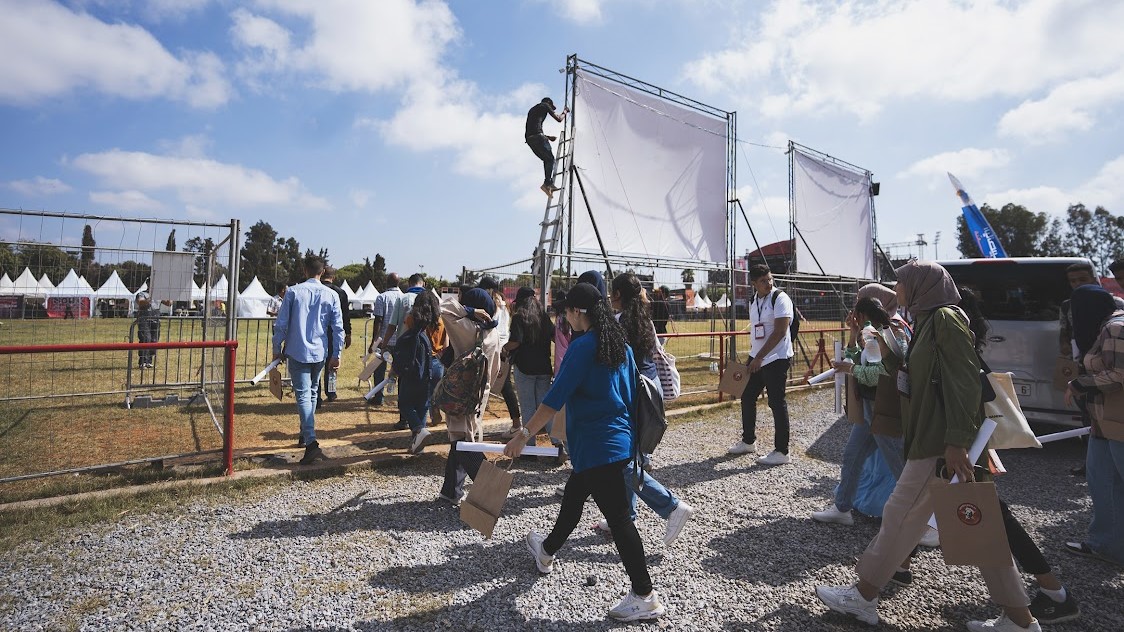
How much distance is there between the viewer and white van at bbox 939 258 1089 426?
5.52 metres

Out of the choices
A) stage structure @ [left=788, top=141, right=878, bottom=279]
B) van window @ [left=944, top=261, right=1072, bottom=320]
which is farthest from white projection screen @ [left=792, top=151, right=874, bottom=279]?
van window @ [left=944, top=261, right=1072, bottom=320]

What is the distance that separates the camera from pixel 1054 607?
2.65 metres

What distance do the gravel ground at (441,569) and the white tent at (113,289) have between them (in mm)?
4023

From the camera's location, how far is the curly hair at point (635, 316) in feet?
12.2

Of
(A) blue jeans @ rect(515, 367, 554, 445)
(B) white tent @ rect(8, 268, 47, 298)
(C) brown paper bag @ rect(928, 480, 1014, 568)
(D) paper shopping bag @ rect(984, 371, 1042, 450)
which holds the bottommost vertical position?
(C) brown paper bag @ rect(928, 480, 1014, 568)

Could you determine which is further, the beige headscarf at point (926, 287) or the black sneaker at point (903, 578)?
the black sneaker at point (903, 578)

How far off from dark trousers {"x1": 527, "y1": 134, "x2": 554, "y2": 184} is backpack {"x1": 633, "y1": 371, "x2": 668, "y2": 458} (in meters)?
6.22

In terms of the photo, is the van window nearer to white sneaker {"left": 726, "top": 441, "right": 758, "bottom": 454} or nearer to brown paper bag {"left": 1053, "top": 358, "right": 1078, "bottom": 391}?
brown paper bag {"left": 1053, "top": 358, "right": 1078, "bottom": 391}

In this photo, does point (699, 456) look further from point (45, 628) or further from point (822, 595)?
point (45, 628)

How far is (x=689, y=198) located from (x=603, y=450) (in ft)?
28.1

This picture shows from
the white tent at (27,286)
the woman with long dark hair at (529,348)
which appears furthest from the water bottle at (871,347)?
the white tent at (27,286)

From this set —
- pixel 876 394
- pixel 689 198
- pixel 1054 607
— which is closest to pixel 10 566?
pixel 876 394

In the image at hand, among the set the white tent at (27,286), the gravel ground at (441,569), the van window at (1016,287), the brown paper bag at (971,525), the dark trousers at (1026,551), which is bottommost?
the gravel ground at (441,569)

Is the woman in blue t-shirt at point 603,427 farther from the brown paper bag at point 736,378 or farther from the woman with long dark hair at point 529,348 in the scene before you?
the brown paper bag at point 736,378
